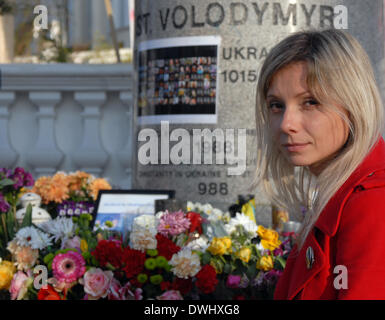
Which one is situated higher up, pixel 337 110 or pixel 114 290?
pixel 337 110

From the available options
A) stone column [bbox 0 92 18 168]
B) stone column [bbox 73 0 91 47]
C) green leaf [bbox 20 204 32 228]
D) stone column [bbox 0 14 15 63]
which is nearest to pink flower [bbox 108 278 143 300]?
green leaf [bbox 20 204 32 228]

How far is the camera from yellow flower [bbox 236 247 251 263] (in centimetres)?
416

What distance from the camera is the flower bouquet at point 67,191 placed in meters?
5.63

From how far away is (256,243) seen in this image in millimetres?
4457

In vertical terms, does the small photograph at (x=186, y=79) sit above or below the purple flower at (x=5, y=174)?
above

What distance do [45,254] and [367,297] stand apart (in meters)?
2.76

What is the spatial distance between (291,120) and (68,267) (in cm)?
205

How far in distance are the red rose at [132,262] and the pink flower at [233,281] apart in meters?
0.43

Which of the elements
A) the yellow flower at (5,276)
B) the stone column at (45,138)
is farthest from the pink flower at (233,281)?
the stone column at (45,138)

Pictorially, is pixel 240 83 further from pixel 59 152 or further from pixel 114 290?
pixel 59 152

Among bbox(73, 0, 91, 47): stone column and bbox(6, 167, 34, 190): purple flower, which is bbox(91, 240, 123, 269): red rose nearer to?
bbox(6, 167, 34, 190): purple flower

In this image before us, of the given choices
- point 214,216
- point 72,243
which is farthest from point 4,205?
point 214,216

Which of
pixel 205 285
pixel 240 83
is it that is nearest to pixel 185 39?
pixel 240 83

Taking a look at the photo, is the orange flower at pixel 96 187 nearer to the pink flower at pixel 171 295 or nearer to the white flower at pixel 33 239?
the white flower at pixel 33 239
